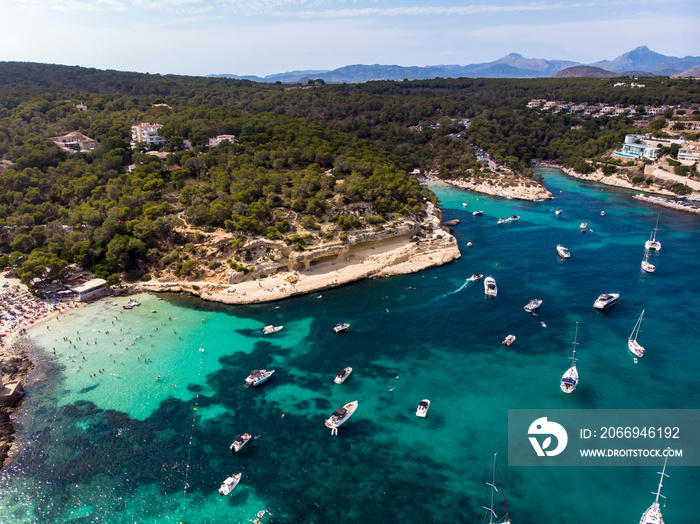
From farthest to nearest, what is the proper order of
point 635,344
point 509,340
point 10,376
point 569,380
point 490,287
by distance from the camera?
point 490,287 < point 509,340 < point 635,344 < point 10,376 < point 569,380

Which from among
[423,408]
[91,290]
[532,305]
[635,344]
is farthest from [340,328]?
[91,290]

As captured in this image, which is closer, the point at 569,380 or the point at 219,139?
the point at 569,380

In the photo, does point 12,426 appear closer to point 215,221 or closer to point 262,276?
point 262,276

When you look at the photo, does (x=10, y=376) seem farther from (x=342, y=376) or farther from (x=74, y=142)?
(x=74, y=142)

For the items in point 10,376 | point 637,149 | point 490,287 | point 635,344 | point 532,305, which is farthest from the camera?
point 637,149

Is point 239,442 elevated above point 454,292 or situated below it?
below

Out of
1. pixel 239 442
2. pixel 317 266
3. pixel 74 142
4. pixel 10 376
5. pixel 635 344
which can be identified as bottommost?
pixel 239 442

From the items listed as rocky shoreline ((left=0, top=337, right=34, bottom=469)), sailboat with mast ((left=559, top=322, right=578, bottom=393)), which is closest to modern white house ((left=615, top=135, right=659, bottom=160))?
sailboat with mast ((left=559, top=322, right=578, bottom=393))
